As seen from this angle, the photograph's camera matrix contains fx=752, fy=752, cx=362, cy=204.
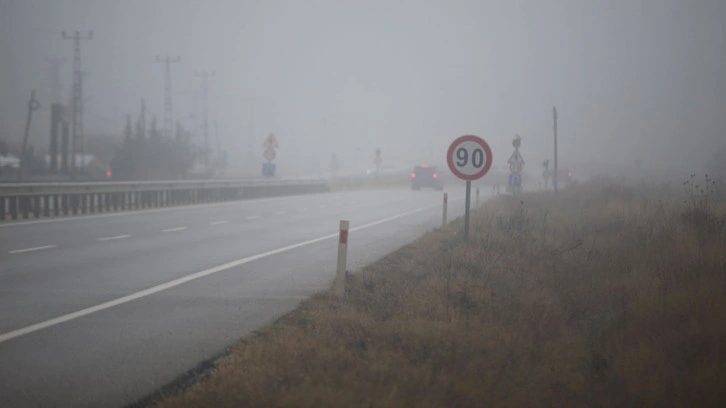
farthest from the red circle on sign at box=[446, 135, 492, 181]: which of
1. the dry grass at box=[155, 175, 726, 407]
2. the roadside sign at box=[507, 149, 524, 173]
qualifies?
the roadside sign at box=[507, 149, 524, 173]

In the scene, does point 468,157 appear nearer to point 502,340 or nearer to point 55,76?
point 502,340

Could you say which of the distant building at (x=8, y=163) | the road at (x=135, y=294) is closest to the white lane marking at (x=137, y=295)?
the road at (x=135, y=294)

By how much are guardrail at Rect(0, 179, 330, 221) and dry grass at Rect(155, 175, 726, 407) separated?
19680mm

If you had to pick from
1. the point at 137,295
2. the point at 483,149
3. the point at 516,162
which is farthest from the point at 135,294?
the point at 516,162

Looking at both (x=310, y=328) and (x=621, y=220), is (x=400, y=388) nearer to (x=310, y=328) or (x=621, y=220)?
(x=310, y=328)

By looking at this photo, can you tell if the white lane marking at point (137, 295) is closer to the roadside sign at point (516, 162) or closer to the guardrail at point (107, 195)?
the guardrail at point (107, 195)

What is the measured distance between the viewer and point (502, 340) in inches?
289

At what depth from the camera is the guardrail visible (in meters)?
27.5

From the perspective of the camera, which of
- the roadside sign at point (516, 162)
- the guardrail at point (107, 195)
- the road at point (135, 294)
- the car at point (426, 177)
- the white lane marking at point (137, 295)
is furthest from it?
the car at point (426, 177)

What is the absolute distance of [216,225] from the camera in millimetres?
25547

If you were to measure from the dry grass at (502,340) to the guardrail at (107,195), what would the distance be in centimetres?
1968

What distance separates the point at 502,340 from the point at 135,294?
20.2ft

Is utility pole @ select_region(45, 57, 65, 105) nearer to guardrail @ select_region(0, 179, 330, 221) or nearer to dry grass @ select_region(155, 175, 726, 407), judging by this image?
guardrail @ select_region(0, 179, 330, 221)

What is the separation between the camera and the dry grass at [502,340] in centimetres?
584
